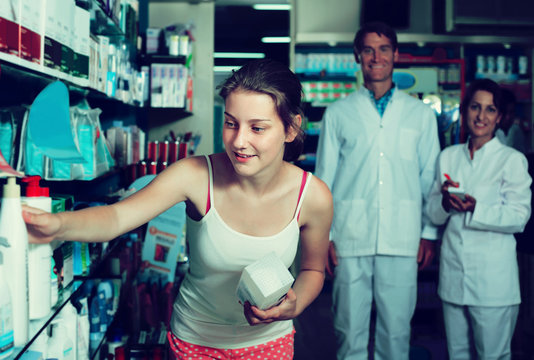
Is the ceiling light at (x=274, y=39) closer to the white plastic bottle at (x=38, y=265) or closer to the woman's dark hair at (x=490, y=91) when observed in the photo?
the woman's dark hair at (x=490, y=91)

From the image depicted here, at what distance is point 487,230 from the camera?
2693 millimetres

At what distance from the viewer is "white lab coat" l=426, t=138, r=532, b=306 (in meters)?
2.64

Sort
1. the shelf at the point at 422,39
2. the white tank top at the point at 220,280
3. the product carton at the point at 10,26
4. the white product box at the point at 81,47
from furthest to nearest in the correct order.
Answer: the shelf at the point at 422,39 < the white product box at the point at 81,47 < the white tank top at the point at 220,280 < the product carton at the point at 10,26

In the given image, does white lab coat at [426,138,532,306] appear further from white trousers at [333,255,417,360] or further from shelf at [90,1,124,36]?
shelf at [90,1,124,36]

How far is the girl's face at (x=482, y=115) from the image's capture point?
9.00 ft

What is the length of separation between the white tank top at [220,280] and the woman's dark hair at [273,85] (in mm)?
223

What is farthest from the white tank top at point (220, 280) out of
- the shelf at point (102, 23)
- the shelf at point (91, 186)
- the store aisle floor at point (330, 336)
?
the store aisle floor at point (330, 336)

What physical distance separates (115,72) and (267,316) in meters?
1.71

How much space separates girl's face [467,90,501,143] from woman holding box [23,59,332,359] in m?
1.44

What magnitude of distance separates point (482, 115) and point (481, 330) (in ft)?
3.43

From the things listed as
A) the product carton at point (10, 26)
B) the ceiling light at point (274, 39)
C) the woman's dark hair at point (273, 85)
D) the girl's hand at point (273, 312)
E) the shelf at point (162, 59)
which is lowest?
the girl's hand at point (273, 312)

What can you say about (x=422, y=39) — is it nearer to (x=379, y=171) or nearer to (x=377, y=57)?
(x=377, y=57)

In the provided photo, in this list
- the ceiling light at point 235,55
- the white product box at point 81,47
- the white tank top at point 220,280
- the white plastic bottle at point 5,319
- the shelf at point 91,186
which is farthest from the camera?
the ceiling light at point 235,55

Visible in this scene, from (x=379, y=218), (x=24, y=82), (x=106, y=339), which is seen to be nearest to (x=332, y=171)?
(x=379, y=218)
